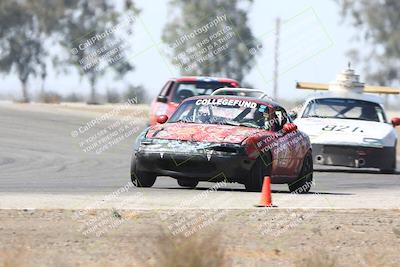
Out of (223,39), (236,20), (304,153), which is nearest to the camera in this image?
(304,153)

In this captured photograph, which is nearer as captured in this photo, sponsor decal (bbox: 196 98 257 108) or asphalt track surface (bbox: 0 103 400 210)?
asphalt track surface (bbox: 0 103 400 210)

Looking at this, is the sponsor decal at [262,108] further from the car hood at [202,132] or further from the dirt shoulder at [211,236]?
the dirt shoulder at [211,236]

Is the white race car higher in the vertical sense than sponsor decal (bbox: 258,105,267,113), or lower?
lower

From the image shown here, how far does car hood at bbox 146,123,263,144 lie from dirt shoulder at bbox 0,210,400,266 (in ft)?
8.56

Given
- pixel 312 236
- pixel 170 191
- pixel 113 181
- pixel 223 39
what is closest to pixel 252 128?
pixel 170 191

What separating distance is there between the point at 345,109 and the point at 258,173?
8.13 m

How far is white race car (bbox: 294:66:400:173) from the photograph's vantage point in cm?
2405

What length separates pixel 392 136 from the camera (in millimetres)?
24391

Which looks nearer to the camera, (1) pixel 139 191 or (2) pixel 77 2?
(1) pixel 139 191

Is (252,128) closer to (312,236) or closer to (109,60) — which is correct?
(312,236)

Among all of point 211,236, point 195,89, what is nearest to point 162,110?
point 195,89

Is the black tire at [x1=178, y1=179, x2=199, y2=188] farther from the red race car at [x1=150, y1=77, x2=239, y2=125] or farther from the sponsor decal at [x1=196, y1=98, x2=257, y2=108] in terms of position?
the red race car at [x1=150, y1=77, x2=239, y2=125]

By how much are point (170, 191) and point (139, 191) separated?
50cm

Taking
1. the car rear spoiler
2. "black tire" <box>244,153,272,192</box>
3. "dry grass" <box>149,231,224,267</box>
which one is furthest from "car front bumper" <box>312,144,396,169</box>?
"dry grass" <box>149,231,224,267</box>
